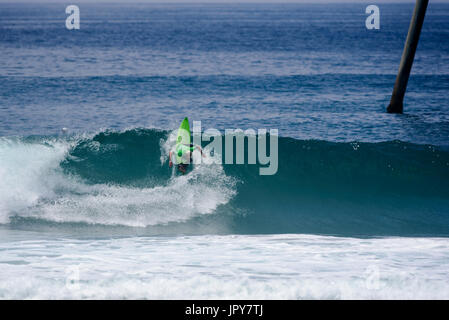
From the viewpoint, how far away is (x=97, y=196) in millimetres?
11117

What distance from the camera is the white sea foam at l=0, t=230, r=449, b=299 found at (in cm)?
642

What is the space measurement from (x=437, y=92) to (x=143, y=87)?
14.1 meters

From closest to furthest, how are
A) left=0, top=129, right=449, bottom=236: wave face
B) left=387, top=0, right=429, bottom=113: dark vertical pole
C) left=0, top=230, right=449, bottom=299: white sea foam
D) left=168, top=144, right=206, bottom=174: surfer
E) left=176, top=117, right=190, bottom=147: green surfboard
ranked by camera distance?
left=0, top=230, right=449, bottom=299: white sea foam
left=0, top=129, right=449, bottom=236: wave face
left=168, top=144, right=206, bottom=174: surfer
left=176, top=117, right=190, bottom=147: green surfboard
left=387, top=0, right=429, bottom=113: dark vertical pole

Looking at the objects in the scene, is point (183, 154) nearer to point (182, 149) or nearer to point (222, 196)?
point (182, 149)

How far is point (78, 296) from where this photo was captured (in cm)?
625

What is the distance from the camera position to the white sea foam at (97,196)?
10.2 m

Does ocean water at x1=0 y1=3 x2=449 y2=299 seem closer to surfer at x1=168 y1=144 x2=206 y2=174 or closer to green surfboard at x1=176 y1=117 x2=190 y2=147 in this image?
surfer at x1=168 y1=144 x2=206 y2=174

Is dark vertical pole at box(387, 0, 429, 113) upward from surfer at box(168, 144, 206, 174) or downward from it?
upward

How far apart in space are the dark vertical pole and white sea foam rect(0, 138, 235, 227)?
823 cm

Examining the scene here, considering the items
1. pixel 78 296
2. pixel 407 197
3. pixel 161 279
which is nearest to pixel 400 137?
pixel 407 197

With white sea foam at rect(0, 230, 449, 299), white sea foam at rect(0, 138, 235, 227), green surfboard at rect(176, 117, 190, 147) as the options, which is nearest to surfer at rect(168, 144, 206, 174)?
white sea foam at rect(0, 138, 235, 227)

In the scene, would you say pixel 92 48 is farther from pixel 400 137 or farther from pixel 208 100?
pixel 400 137

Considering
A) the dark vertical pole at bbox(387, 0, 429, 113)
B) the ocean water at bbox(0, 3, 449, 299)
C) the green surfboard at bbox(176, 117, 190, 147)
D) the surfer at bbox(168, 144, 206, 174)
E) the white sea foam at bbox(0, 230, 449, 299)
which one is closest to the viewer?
the white sea foam at bbox(0, 230, 449, 299)

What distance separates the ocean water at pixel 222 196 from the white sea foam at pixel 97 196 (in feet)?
0.13
